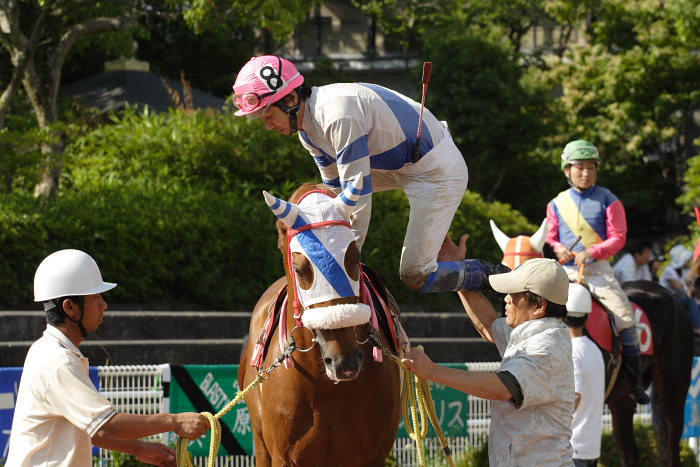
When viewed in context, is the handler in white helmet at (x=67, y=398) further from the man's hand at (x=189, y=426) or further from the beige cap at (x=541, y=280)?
the beige cap at (x=541, y=280)

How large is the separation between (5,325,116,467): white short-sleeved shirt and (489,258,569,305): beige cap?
1830mm

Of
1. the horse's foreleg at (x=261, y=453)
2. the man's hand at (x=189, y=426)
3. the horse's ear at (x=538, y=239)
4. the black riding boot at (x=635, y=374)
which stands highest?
the man's hand at (x=189, y=426)

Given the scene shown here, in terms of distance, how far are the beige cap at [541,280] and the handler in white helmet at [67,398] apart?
152cm

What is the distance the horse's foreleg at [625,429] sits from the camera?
9289mm

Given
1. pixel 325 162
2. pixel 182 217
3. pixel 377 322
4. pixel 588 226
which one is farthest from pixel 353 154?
pixel 182 217

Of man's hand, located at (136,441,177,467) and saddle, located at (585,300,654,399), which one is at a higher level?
man's hand, located at (136,441,177,467)

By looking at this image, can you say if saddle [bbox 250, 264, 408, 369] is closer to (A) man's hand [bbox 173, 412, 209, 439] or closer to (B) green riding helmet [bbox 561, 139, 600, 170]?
(A) man's hand [bbox 173, 412, 209, 439]

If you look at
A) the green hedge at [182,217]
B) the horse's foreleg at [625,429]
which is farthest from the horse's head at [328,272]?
the green hedge at [182,217]

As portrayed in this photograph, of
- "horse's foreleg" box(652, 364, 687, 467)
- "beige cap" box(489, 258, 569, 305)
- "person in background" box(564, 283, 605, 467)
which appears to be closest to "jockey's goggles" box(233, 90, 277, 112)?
"beige cap" box(489, 258, 569, 305)

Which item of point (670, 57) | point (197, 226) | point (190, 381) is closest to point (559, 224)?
point (190, 381)

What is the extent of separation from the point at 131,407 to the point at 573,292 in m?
3.66

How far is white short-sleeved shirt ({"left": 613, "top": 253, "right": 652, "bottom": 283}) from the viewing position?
13.1 m

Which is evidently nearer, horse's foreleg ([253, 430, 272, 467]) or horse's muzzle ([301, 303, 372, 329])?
horse's muzzle ([301, 303, 372, 329])

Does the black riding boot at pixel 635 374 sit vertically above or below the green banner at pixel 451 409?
above
